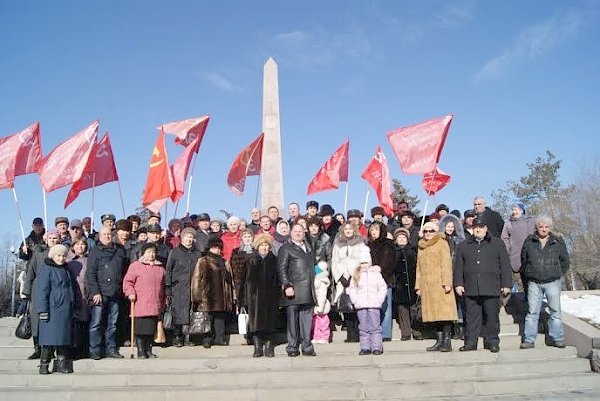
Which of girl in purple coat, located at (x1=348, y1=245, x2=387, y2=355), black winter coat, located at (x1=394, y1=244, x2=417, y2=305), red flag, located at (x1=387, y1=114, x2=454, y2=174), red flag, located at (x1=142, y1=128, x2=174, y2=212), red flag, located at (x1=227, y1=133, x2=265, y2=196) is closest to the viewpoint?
girl in purple coat, located at (x1=348, y1=245, x2=387, y2=355)

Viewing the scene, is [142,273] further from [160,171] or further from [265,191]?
[265,191]

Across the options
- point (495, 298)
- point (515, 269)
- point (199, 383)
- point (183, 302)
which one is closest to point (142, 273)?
point (183, 302)

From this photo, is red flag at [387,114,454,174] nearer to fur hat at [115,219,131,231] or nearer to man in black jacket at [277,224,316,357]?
man in black jacket at [277,224,316,357]

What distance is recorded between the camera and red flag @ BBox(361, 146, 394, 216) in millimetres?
12156

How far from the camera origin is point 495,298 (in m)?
7.55

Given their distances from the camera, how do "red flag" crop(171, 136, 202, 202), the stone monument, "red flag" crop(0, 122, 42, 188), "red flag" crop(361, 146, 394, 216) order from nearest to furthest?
"red flag" crop(0, 122, 42, 188)
"red flag" crop(171, 136, 202, 202)
"red flag" crop(361, 146, 394, 216)
the stone monument

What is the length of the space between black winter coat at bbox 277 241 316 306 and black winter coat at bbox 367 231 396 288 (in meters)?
0.98

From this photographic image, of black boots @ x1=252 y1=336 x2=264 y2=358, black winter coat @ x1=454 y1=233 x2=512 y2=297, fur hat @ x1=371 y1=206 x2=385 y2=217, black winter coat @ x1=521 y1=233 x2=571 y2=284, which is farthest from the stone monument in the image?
black winter coat @ x1=521 y1=233 x2=571 y2=284

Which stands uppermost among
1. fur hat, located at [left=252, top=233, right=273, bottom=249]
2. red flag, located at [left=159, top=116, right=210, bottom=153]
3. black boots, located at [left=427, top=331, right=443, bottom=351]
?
red flag, located at [left=159, top=116, right=210, bottom=153]

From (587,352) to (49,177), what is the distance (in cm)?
933

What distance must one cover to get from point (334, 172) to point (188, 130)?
136 inches

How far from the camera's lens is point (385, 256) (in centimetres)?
801

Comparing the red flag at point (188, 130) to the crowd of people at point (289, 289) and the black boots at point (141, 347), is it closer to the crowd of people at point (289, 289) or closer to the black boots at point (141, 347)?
the crowd of people at point (289, 289)

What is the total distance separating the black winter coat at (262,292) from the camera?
24.6 ft
